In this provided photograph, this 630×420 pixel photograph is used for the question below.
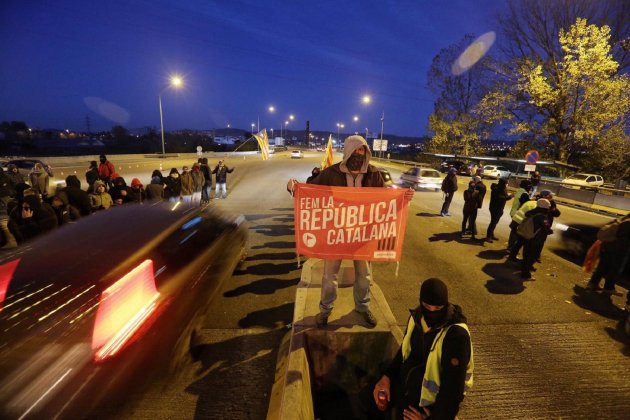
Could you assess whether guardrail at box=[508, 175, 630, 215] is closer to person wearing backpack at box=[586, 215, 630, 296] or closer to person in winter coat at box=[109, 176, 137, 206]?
person wearing backpack at box=[586, 215, 630, 296]

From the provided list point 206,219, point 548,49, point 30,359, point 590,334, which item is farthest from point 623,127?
point 30,359

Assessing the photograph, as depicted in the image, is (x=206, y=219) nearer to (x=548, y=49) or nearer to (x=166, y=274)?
(x=166, y=274)

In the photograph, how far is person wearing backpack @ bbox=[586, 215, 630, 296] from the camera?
5.57m

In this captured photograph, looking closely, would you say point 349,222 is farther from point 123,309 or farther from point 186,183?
point 186,183

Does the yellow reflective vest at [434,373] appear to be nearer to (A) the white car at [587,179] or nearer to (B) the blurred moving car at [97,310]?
(B) the blurred moving car at [97,310]

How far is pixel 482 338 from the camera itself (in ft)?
15.0

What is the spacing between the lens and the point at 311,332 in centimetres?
370

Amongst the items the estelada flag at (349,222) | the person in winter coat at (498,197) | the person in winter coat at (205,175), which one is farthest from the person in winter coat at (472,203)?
the person in winter coat at (205,175)

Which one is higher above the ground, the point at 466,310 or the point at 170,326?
the point at 170,326

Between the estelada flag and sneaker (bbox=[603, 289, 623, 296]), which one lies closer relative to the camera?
the estelada flag

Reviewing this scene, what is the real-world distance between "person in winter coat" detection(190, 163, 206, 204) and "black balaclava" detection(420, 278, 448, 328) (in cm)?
1183

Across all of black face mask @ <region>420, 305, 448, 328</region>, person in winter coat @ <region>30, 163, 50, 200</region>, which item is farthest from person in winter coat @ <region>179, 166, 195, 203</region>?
black face mask @ <region>420, 305, 448, 328</region>

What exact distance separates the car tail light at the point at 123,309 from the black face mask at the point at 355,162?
8.02 feet

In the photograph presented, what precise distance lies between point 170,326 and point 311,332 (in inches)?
60.6
